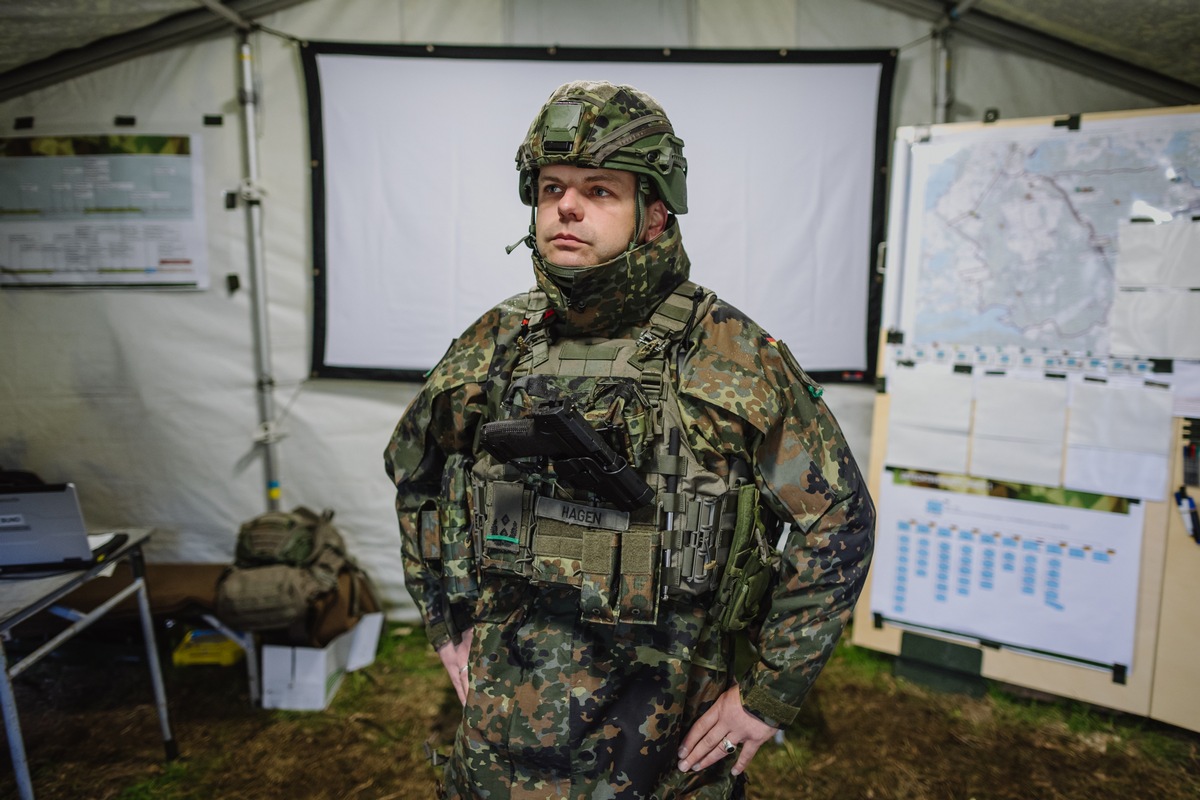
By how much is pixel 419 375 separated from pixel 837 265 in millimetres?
2032

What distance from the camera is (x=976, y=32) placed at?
2.80 m

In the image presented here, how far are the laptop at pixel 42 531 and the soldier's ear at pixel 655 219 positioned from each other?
5.93 ft

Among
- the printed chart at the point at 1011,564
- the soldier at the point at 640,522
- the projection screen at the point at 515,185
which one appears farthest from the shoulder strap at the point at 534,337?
the printed chart at the point at 1011,564

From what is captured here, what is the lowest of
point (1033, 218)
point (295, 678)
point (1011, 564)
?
point (295, 678)

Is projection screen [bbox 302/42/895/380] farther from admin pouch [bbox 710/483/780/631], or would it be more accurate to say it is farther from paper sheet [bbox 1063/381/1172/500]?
admin pouch [bbox 710/483/780/631]

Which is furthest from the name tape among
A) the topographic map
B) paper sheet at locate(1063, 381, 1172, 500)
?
paper sheet at locate(1063, 381, 1172, 500)

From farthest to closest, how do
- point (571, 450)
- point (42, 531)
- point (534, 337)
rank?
point (42, 531), point (534, 337), point (571, 450)

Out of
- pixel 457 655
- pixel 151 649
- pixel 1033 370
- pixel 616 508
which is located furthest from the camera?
pixel 1033 370

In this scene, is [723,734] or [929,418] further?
[929,418]

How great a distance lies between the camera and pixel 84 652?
295 cm

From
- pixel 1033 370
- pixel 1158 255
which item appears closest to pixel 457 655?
pixel 1033 370

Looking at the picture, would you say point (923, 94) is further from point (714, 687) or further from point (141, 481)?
point (141, 481)

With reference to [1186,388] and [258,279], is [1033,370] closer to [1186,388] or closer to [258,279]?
[1186,388]

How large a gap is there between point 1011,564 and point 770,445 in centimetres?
196
